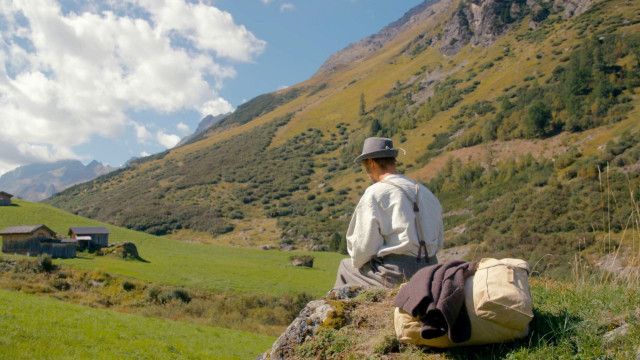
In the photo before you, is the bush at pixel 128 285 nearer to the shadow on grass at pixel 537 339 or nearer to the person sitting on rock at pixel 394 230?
the person sitting on rock at pixel 394 230

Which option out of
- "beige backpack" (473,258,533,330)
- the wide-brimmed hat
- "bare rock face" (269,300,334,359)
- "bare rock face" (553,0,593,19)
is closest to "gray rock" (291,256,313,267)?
the wide-brimmed hat

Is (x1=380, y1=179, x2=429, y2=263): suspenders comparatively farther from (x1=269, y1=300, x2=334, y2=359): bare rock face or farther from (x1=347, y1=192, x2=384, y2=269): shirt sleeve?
(x1=269, y1=300, x2=334, y2=359): bare rock face

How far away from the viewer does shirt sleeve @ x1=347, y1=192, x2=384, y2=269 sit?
6172 millimetres

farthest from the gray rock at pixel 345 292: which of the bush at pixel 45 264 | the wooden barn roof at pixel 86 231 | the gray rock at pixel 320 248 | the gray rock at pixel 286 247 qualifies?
the gray rock at pixel 286 247

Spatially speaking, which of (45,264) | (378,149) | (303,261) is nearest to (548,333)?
(378,149)

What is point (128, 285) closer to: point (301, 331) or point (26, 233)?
point (26, 233)

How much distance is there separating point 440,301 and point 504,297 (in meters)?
0.51

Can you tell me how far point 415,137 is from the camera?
109 meters

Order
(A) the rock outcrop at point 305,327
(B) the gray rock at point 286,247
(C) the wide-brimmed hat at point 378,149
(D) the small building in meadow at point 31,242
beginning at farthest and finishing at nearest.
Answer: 1. (B) the gray rock at point 286,247
2. (D) the small building in meadow at point 31,242
3. (C) the wide-brimmed hat at point 378,149
4. (A) the rock outcrop at point 305,327

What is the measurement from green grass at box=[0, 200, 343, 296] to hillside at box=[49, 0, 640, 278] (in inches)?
Result: 566

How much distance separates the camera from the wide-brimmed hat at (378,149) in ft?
22.2

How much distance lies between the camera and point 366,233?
6195mm

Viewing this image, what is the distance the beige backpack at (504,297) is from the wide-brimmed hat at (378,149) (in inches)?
93.9

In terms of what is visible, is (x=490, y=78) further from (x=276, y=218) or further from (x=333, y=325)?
(x=333, y=325)
